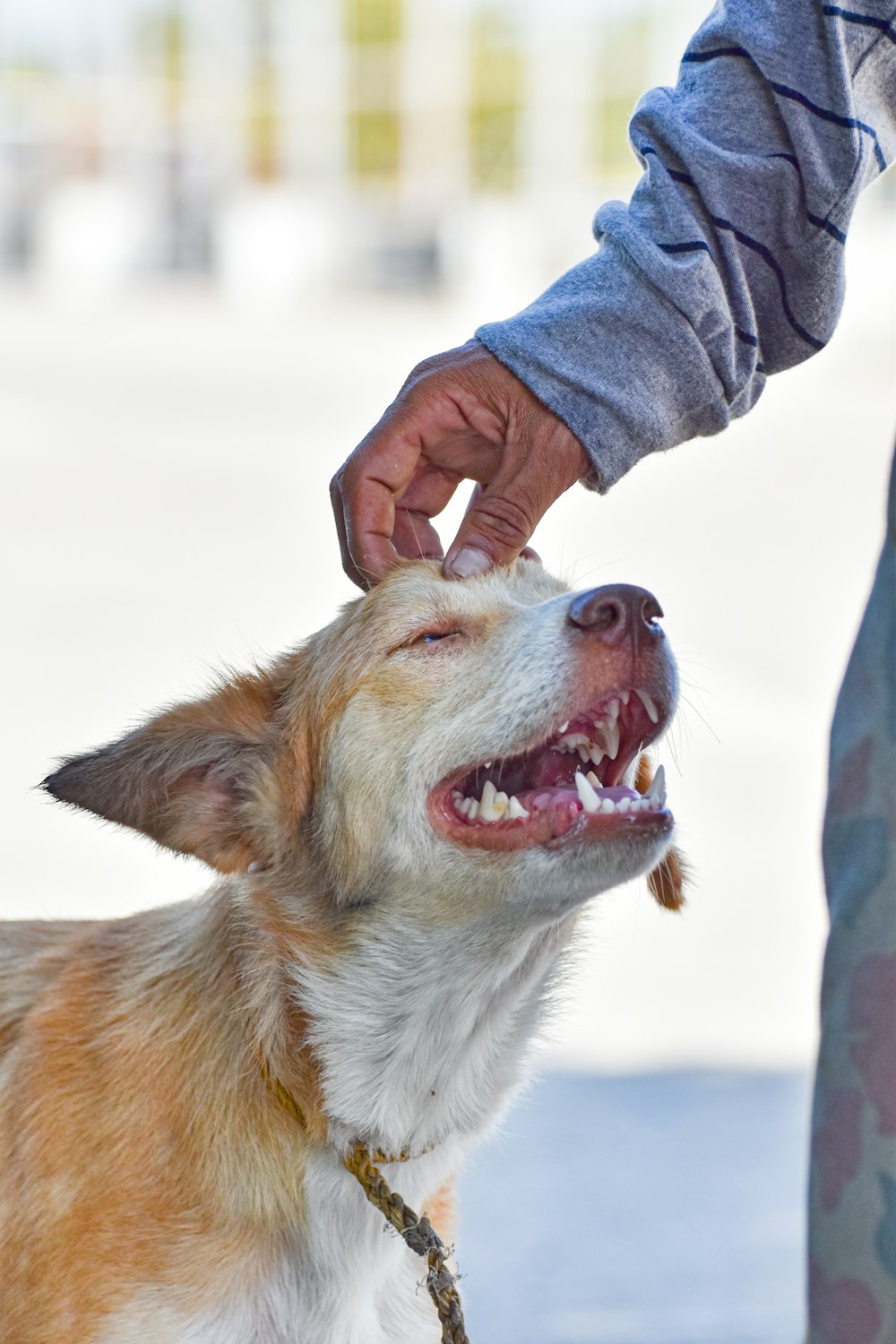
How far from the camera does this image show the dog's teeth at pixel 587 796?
219 cm

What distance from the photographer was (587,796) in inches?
87.1

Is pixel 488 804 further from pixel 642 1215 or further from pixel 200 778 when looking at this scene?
pixel 642 1215

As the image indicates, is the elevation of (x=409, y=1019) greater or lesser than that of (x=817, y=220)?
lesser

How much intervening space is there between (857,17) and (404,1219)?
5.64 ft

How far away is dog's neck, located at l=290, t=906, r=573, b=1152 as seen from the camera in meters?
2.34

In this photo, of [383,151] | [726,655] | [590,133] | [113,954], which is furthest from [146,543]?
[383,151]

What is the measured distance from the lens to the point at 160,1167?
2307mm

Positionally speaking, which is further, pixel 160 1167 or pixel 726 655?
pixel 726 655

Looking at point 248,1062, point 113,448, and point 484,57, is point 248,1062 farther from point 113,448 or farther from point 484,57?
point 484,57

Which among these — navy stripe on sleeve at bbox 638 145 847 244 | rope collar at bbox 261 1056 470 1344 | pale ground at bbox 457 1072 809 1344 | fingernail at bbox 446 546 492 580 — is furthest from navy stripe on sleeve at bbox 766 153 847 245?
pale ground at bbox 457 1072 809 1344

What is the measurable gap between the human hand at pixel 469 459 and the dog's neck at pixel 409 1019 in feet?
1.88

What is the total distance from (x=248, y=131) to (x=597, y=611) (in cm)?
4701

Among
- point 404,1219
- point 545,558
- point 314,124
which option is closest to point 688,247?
point 404,1219

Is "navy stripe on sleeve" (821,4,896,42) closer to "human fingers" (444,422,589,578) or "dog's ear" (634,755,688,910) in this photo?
"human fingers" (444,422,589,578)
